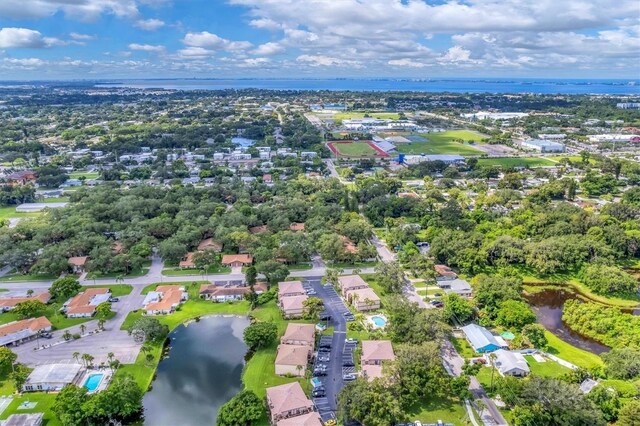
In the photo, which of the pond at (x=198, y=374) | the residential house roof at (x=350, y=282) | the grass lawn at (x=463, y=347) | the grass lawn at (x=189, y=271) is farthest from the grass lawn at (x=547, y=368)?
the grass lawn at (x=189, y=271)

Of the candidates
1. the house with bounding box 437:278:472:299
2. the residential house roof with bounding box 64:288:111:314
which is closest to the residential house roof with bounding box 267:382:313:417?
the residential house roof with bounding box 64:288:111:314

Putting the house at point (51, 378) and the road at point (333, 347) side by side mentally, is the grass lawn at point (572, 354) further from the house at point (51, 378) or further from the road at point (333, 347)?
the house at point (51, 378)

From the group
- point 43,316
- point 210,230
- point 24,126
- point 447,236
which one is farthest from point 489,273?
point 24,126

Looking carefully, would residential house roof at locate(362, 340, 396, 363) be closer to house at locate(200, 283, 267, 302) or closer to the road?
the road

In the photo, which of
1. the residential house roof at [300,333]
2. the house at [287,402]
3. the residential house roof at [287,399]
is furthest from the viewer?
the residential house roof at [300,333]

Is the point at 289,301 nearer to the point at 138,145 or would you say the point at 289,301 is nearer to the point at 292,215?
the point at 292,215

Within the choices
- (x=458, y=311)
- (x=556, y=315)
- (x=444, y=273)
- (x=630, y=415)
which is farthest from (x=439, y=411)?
(x=444, y=273)

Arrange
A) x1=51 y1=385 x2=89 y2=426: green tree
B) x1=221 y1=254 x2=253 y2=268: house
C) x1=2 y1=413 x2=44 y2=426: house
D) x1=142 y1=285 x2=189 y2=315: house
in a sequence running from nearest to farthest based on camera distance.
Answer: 1. x1=51 y1=385 x2=89 y2=426: green tree
2. x1=2 y1=413 x2=44 y2=426: house
3. x1=142 y1=285 x2=189 y2=315: house
4. x1=221 y1=254 x2=253 y2=268: house
